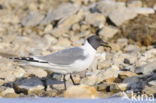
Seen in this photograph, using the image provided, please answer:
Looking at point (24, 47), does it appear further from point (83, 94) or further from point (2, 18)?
point (83, 94)

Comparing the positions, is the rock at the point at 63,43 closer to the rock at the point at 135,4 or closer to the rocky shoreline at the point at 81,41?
the rocky shoreline at the point at 81,41

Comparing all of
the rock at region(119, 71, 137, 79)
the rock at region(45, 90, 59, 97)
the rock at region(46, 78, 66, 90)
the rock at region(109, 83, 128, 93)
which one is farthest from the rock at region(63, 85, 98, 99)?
the rock at region(119, 71, 137, 79)

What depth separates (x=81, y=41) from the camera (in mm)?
11742

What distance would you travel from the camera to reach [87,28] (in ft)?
41.1

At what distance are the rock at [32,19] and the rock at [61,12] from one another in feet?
0.97

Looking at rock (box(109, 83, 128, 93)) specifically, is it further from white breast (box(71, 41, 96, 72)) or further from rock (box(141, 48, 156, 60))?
rock (box(141, 48, 156, 60))

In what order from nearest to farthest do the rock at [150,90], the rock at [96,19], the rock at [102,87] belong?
the rock at [150,90] → the rock at [102,87] → the rock at [96,19]

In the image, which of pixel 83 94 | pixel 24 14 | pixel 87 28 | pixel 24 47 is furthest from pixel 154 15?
pixel 83 94

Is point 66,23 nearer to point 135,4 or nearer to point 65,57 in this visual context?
point 135,4

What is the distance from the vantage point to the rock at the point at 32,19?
13.8m

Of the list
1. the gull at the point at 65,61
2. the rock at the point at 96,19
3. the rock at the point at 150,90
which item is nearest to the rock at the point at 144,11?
the rock at the point at 96,19

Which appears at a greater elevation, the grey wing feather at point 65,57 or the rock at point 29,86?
the grey wing feather at point 65,57

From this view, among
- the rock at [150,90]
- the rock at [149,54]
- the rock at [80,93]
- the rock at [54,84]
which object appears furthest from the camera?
the rock at [149,54]

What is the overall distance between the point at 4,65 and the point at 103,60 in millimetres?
A: 2473
